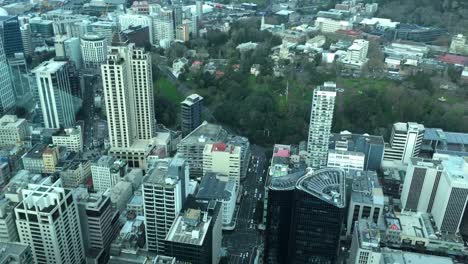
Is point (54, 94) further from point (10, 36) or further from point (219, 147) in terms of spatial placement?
point (10, 36)

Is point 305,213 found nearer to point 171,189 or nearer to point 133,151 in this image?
point 171,189

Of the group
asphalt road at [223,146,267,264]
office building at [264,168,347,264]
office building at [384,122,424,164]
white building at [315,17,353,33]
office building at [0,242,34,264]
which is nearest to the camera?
office building at [0,242,34,264]

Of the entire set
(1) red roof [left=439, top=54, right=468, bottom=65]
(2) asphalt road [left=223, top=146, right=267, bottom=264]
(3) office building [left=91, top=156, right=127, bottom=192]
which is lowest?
(2) asphalt road [left=223, top=146, right=267, bottom=264]

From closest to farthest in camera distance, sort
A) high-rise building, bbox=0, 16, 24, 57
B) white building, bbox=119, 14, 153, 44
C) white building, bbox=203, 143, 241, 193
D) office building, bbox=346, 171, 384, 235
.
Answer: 1. office building, bbox=346, 171, 384, 235
2. white building, bbox=203, 143, 241, 193
3. high-rise building, bbox=0, 16, 24, 57
4. white building, bbox=119, 14, 153, 44

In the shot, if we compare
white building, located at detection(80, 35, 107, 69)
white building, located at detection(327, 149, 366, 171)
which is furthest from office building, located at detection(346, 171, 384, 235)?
white building, located at detection(80, 35, 107, 69)

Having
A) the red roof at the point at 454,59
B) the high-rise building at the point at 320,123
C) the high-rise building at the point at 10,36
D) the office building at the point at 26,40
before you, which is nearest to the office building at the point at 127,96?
the high-rise building at the point at 320,123

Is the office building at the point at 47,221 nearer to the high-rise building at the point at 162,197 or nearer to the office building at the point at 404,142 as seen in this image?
the high-rise building at the point at 162,197

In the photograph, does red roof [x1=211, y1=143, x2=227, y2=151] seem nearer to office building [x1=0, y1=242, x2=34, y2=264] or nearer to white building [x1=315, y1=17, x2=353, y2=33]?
office building [x1=0, y1=242, x2=34, y2=264]

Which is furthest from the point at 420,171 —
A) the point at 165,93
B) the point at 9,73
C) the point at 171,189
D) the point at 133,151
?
the point at 9,73
